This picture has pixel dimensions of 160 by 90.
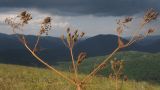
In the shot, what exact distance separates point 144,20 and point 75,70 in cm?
95

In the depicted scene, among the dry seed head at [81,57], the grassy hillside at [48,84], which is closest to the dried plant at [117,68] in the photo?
the dry seed head at [81,57]

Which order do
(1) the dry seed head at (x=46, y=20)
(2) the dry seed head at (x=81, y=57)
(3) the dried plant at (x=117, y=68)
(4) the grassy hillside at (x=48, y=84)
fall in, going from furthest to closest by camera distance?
(4) the grassy hillside at (x=48, y=84) → (3) the dried plant at (x=117, y=68) → (1) the dry seed head at (x=46, y=20) → (2) the dry seed head at (x=81, y=57)

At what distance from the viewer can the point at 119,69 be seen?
20.6 ft

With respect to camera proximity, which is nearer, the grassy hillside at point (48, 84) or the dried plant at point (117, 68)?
the dried plant at point (117, 68)

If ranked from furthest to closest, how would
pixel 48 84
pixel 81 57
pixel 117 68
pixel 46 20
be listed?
pixel 48 84
pixel 117 68
pixel 46 20
pixel 81 57

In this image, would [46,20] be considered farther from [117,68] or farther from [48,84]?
[48,84]

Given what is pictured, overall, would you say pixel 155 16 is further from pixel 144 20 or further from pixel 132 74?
pixel 132 74

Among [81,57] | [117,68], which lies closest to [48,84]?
[117,68]

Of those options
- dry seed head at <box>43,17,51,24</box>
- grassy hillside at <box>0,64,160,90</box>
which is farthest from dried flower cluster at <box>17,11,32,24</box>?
grassy hillside at <box>0,64,160,90</box>

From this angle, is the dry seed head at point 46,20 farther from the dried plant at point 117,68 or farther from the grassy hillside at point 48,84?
the grassy hillside at point 48,84

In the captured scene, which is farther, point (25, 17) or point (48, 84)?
point (48, 84)

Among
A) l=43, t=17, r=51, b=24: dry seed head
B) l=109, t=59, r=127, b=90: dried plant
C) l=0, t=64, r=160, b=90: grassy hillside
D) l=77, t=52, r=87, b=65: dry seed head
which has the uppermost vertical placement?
l=43, t=17, r=51, b=24: dry seed head

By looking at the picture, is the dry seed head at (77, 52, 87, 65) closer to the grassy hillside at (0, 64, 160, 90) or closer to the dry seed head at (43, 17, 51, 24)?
the dry seed head at (43, 17, 51, 24)

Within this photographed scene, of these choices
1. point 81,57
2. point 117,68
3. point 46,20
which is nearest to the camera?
point 81,57
